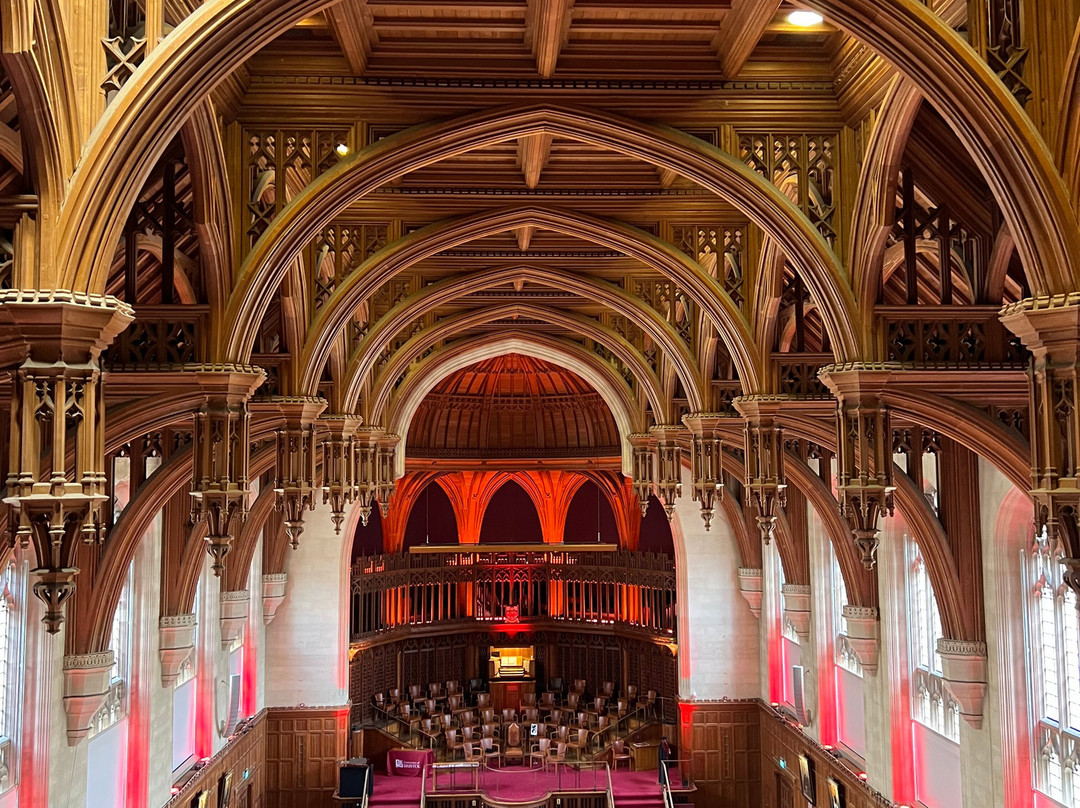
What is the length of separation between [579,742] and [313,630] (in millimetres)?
7994

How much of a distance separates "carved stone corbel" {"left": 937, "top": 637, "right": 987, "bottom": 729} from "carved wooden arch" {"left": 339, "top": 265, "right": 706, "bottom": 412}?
20.2ft

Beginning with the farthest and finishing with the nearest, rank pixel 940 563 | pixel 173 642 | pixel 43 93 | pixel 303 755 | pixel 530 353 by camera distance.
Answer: pixel 530 353 < pixel 303 755 < pixel 173 642 < pixel 940 563 < pixel 43 93

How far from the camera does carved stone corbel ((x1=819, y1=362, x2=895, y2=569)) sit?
1168 cm

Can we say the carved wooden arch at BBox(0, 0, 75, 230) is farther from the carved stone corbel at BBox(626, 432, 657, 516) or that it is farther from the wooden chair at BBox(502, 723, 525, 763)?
the wooden chair at BBox(502, 723, 525, 763)

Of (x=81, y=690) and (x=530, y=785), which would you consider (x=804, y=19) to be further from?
(x=530, y=785)

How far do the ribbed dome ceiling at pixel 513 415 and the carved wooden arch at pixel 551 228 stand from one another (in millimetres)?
19479

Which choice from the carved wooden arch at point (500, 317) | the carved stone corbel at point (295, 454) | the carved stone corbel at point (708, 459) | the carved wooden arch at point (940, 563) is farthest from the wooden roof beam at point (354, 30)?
the carved wooden arch at point (500, 317)

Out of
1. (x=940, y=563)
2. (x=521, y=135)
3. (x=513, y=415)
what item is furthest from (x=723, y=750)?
(x=521, y=135)

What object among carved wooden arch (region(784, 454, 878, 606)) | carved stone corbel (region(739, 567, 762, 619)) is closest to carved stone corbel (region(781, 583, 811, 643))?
carved wooden arch (region(784, 454, 878, 606))

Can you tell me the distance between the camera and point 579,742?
104 ft

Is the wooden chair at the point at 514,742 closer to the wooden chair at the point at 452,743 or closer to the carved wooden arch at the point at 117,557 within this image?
the wooden chair at the point at 452,743

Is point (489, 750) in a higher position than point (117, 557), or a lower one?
lower

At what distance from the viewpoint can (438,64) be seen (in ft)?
42.3

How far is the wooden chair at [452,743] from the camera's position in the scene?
31.8 meters
